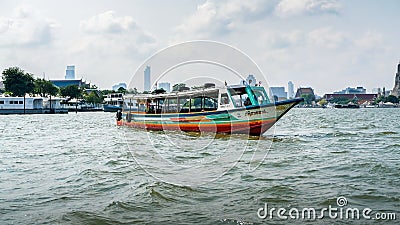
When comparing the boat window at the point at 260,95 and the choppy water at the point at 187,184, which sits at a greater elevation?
the boat window at the point at 260,95

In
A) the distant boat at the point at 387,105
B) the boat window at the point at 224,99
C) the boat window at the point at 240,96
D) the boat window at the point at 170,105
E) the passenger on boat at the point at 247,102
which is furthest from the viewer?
the distant boat at the point at 387,105

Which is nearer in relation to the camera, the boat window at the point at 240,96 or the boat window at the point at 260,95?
the boat window at the point at 240,96

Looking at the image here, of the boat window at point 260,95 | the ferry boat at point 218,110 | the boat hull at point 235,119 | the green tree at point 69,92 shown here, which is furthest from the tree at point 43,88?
the boat window at point 260,95

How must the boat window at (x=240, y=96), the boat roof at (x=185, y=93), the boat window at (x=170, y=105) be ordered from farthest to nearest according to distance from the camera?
1. the boat window at (x=170, y=105)
2. the boat roof at (x=185, y=93)
3. the boat window at (x=240, y=96)

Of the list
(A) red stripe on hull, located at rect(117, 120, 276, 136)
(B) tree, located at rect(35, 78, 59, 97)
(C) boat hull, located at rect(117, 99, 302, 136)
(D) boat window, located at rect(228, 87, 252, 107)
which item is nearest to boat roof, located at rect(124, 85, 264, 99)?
(D) boat window, located at rect(228, 87, 252, 107)

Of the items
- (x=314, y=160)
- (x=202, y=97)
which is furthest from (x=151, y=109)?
(x=314, y=160)

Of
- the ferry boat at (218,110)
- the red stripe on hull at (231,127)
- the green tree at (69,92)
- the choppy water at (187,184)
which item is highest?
the green tree at (69,92)

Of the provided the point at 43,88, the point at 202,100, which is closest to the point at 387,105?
the point at 43,88

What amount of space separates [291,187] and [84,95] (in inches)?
4962

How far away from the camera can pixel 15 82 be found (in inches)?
3639

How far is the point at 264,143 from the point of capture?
21.6 metres

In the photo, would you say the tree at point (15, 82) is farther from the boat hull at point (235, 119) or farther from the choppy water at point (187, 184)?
the choppy water at point (187, 184)

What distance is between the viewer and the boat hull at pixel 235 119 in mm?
24172

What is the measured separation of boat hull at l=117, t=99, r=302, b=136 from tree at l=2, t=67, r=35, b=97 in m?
71.6
